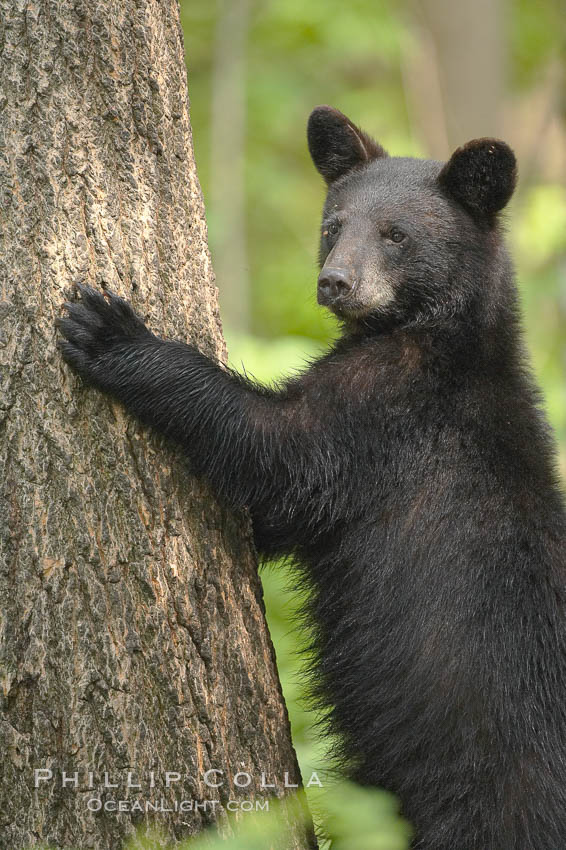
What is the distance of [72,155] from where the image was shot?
303cm

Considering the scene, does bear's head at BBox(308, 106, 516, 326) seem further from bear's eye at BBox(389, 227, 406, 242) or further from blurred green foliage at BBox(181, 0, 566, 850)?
blurred green foliage at BBox(181, 0, 566, 850)

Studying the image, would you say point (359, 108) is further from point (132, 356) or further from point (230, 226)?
point (132, 356)

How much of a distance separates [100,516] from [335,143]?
2225 millimetres

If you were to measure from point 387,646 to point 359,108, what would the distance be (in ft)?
36.1

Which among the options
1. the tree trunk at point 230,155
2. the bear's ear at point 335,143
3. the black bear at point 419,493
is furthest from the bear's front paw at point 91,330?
the tree trunk at point 230,155

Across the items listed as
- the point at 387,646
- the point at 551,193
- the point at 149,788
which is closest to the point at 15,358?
the point at 149,788

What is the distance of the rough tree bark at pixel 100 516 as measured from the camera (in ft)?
9.36

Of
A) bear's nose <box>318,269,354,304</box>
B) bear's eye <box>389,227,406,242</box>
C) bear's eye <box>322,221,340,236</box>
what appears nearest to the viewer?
bear's nose <box>318,269,354,304</box>

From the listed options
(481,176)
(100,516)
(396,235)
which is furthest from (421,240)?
(100,516)

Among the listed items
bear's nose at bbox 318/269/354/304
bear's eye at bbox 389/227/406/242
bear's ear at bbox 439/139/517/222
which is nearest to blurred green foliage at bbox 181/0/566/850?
bear's ear at bbox 439/139/517/222

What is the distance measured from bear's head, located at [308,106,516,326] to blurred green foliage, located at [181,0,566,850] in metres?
4.29

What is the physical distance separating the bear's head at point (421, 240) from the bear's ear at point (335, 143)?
1.06ft

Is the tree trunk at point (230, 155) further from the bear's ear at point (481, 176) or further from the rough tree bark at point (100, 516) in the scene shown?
the rough tree bark at point (100, 516)

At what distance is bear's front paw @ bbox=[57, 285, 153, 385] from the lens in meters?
3.05
